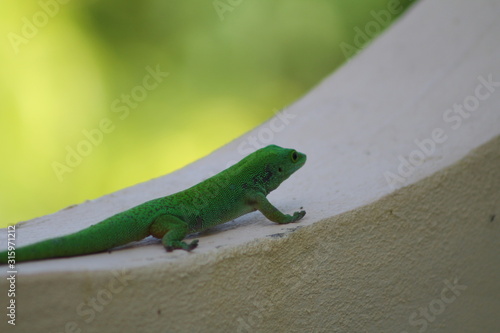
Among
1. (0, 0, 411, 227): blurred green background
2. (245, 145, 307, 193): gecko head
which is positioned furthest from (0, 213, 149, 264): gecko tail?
(0, 0, 411, 227): blurred green background

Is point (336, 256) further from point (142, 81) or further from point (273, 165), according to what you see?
point (142, 81)

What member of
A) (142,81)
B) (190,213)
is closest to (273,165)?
(190,213)

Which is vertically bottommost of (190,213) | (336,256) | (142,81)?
(336,256)

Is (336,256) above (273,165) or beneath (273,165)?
beneath

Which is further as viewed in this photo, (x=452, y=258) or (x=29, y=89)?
(x=29, y=89)

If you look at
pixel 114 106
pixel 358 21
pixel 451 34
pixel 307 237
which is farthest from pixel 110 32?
pixel 307 237

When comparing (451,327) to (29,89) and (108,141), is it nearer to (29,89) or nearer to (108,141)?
(108,141)
